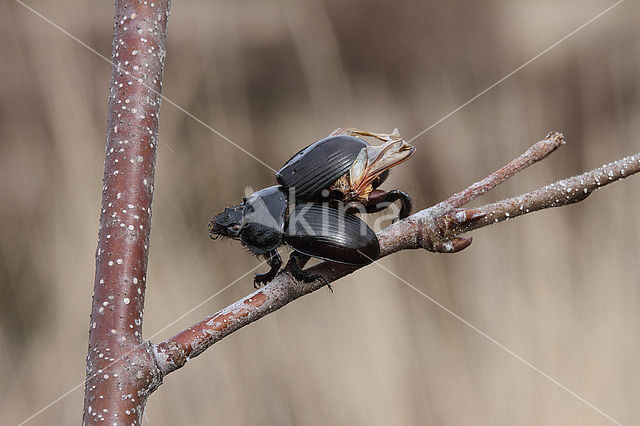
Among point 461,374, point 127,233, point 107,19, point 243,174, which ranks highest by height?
point 107,19

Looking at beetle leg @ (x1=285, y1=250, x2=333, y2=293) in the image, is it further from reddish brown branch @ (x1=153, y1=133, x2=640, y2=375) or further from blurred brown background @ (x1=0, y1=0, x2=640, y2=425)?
blurred brown background @ (x1=0, y1=0, x2=640, y2=425)

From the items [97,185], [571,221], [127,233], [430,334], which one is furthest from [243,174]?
[127,233]

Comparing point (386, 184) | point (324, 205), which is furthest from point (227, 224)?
point (386, 184)

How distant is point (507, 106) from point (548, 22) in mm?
116

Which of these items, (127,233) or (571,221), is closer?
(127,233)

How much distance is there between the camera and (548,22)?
716 mm

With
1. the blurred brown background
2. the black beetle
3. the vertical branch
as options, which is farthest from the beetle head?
the blurred brown background

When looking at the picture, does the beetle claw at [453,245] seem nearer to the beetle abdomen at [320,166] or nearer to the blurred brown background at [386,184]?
the beetle abdomen at [320,166]

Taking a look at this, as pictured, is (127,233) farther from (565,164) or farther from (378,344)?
(565,164)

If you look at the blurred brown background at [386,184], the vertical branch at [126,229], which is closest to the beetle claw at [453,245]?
the vertical branch at [126,229]

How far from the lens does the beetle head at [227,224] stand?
0.30m

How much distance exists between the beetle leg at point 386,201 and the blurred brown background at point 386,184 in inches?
14.8

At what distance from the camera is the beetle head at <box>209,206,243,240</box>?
0.30m

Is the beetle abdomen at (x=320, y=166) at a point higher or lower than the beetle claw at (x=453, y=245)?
higher
